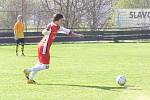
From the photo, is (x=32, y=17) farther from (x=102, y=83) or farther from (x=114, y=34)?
(x=102, y=83)

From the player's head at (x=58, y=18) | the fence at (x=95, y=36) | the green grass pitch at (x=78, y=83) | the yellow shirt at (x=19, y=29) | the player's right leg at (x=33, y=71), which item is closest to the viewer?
the green grass pitch at (x=78, y=83)

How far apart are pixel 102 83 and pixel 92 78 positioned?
46.3 inches

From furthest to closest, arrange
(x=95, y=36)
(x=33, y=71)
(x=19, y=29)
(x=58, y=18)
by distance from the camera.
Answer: (x=95, y=36)
(x=19, y=29)
(x=33, y=71)
(x=58, y=18)

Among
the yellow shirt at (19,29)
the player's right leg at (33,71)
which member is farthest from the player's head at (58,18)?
the yellow shirt at (19,29)

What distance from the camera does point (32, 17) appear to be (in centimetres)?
4953

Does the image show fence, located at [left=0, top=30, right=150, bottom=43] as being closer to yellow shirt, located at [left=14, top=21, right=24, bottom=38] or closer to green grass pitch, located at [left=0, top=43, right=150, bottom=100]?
yellow shirt, located at [left=14, top=21, right=24, bottom=38]

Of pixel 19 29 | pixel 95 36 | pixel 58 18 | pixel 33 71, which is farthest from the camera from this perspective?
pixel 95 36

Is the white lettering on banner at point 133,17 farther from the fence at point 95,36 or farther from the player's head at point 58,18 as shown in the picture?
the player's head at point 58,18

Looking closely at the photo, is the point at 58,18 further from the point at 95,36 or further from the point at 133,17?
the point at 133,17

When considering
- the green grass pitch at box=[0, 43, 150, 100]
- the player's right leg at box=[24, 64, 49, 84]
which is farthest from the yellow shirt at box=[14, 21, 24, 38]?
the player's right leg at box=[24, 64, 49, 84]

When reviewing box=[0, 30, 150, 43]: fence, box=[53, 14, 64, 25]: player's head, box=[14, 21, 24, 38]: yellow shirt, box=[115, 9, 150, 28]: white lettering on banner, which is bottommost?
box=[0, 30, 150, 43]: fence

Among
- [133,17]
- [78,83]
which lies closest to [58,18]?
[78,83]

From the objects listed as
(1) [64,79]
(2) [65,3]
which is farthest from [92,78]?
(2) [65,3]

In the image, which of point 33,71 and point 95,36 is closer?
point 33,71
